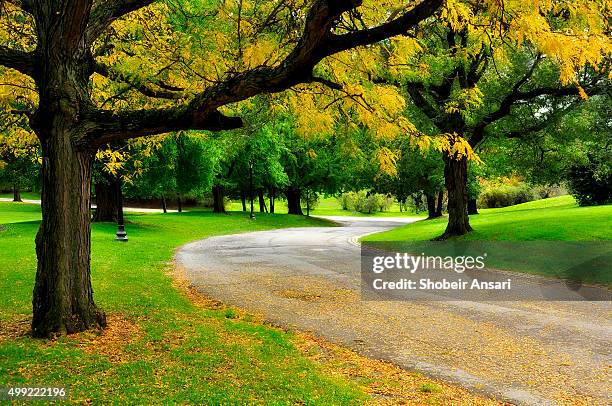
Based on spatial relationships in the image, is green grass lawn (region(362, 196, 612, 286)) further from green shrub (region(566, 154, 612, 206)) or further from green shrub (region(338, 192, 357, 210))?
green shrub (region(338, 192, 357, 210))

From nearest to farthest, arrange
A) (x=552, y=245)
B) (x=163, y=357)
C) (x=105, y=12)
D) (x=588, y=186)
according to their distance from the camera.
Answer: (x=163, y=357) < (x=105, y=12) < (x=552, y=245) < (x=588, y=186)

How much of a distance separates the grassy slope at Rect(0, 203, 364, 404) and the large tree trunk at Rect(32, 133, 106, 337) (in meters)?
0.40

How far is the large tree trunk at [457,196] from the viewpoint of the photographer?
2205 cm

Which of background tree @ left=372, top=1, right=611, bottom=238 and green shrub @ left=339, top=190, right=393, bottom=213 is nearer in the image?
background tree @ left=372, top=1, right=611, bottom=238

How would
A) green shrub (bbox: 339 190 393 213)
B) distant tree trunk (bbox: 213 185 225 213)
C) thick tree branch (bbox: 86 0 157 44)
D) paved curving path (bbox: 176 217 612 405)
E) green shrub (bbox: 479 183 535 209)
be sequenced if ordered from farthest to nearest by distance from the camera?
green shrub (bbox: 339 190 393 213), green shrub (bbox: 479 183 535 209), distant tree trunk (bbox: 213 185 225 213), thick tree branch (bbox: 86 0 157 44), paved curving path (bbox: 176 217 612 405)

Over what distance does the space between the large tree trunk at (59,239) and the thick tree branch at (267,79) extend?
1.67ft

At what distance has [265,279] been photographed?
47.4ft

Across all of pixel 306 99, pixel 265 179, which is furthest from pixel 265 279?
pixel 265 179

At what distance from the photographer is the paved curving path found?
6.43 m

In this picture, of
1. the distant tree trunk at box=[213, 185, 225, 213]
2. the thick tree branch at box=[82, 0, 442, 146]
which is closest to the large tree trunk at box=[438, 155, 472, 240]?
the thick tree branch at box=[82, 0, 442, 146]

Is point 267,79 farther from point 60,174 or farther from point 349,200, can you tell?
point 349,200

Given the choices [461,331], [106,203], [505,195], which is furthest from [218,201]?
[461,331]

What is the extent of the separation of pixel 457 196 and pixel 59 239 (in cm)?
1777

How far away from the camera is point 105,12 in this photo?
878 centimetres
